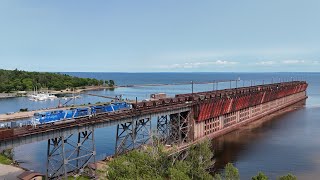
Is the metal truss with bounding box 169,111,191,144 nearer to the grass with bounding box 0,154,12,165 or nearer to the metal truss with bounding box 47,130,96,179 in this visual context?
the metal truss with bounding box 47,130,96,179

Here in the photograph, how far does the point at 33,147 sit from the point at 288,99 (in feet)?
466

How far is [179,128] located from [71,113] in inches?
1202

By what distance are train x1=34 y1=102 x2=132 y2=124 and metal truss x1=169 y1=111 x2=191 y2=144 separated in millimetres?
14760

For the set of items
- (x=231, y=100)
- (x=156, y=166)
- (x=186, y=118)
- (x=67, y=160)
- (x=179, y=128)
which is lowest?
(x=179, y=128)

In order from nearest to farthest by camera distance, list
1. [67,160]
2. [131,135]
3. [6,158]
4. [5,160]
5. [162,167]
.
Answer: [162,167], [67,160], [131,135], [5,160], [6,158]

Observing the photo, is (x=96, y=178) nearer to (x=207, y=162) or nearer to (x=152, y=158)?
(x=152, y=158)

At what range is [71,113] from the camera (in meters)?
57.3

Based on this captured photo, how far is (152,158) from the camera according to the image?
44250 millimetres

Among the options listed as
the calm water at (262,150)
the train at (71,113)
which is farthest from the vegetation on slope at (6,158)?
the train at (71,113)

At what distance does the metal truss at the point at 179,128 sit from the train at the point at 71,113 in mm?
14760

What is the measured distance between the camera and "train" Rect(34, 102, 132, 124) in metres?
52.8

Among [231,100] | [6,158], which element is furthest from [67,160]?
[231,100]

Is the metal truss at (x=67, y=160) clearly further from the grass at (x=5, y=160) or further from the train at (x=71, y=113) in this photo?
the grass at (x=5, y=160)

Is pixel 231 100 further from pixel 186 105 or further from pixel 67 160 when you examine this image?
pixel 67 160
